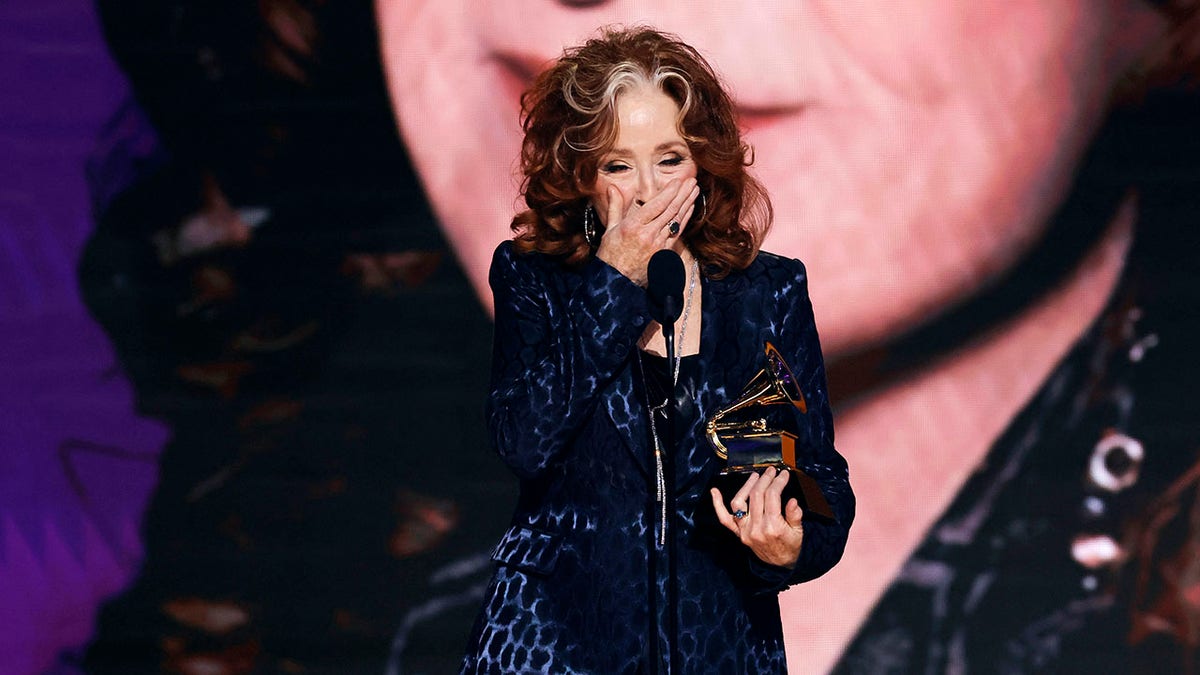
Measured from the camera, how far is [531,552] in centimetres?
160

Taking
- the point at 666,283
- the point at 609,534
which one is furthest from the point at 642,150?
the point at 609,534

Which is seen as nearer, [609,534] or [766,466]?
[766,466]

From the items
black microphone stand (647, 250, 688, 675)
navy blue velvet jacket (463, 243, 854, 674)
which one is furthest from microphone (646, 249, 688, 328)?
navy blue velvet jacket (463, 243, 854, 674)

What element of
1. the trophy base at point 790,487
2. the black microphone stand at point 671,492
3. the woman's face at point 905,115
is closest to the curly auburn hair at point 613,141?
the black microphone stand at point 671,492

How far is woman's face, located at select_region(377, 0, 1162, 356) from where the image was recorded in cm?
307

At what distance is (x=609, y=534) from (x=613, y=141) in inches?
19.1

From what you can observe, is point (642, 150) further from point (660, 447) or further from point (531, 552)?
point (531, 552)

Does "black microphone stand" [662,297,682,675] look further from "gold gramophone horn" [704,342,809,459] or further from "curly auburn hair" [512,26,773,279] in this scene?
"curly auburn hair" [512,26,773,279]

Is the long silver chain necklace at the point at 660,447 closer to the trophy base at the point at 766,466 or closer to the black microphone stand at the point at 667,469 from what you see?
the black microphone stand at the point at 667,469

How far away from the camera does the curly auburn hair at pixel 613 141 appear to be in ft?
5.34

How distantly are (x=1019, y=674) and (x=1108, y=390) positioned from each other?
711 mm

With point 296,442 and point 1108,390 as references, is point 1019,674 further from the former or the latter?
point 296,442

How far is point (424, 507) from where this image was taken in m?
3.21

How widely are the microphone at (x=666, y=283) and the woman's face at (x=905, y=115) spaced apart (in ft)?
5.55
